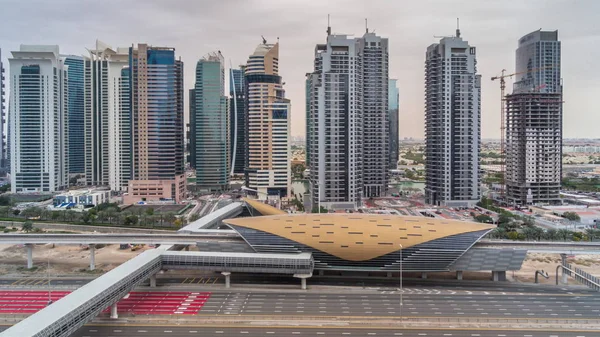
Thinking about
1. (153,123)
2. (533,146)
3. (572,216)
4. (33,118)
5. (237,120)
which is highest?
(237,120)

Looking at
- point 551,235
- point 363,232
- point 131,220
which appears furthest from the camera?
point 131,220

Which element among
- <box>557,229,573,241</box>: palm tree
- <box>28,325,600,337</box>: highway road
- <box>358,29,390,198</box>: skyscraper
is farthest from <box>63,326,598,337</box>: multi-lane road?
<box>358,29,390,198</box>: skyscraper

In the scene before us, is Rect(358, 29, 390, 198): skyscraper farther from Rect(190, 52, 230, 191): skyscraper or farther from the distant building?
the distant building

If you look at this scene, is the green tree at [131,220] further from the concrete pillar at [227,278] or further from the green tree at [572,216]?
the green tree at [572,216]

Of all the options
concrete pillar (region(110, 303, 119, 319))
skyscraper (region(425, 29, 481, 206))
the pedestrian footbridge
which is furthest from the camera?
skyscraper (region(425, 29, 481, 206))

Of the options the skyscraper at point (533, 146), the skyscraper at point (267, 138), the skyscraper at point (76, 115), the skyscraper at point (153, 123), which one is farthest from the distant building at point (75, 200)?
the skyscraper at point (533, 146)

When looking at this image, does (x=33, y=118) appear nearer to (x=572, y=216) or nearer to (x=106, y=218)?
(x=106, y=218)

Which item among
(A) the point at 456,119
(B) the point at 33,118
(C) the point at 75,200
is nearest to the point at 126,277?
(C) the point at 75,200
